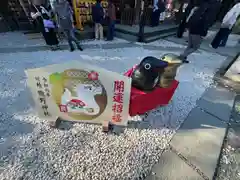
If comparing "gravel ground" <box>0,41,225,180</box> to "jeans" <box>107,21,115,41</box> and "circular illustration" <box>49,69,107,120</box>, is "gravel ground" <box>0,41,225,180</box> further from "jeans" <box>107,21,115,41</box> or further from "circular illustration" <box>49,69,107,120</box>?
"jeans" <box>107,21,115,41</box>

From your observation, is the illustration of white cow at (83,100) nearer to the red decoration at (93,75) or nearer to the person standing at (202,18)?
the red decoration at (93,75)

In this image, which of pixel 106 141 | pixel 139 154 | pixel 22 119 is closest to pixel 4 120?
pixel 22 119

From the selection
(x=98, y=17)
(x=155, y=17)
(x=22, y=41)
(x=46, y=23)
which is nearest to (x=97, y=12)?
(x=98, y=17)

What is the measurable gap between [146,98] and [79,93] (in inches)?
38.9

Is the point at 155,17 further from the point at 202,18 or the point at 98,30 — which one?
the point at 202,18

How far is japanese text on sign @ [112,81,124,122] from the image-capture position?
216cm

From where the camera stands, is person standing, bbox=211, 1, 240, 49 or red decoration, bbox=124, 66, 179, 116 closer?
red decoration, bbox=124, 66, 179, 116

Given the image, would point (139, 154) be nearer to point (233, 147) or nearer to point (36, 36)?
point (233, 147)

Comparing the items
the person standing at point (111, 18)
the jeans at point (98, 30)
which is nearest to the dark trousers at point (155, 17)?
Result: the person standing at point (111, 18)

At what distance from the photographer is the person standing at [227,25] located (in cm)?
545

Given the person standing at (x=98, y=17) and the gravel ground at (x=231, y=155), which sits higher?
the person standing at (x=98, y=17)

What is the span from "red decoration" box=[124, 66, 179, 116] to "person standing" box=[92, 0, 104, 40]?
465cm

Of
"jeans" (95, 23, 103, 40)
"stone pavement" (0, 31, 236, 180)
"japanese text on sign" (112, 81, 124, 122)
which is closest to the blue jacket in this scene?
"jeans" (95, 23, 103, 40)

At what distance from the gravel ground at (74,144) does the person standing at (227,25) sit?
12.4 ft
